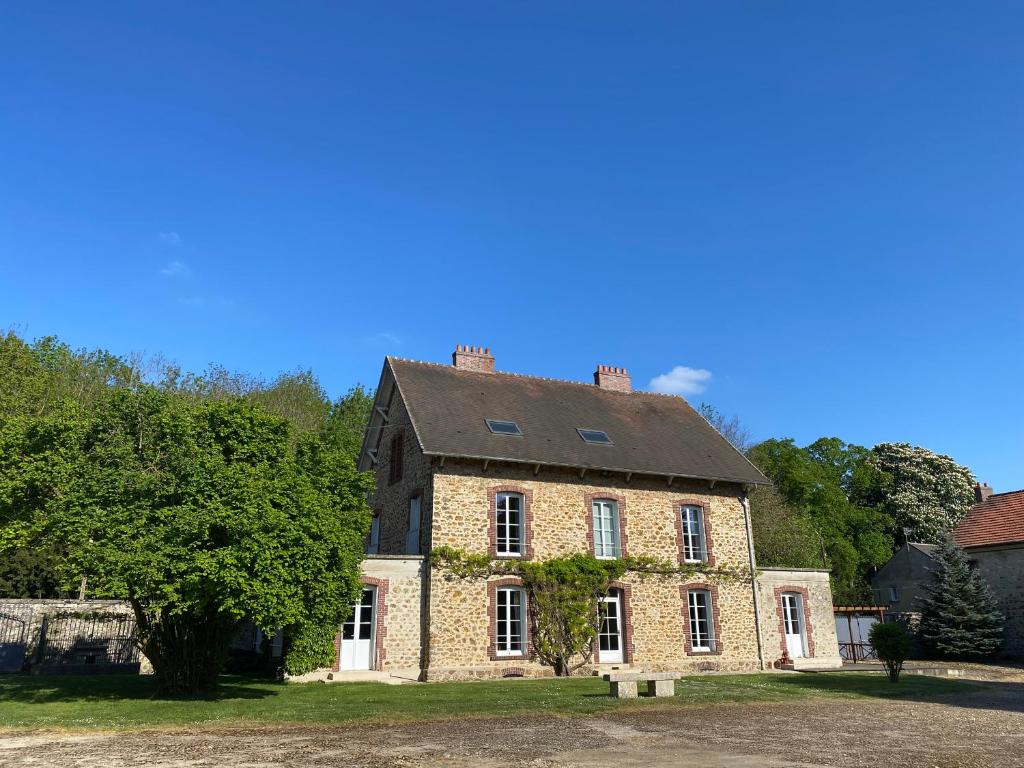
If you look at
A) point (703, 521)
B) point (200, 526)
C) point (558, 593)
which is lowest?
point (558, 593)

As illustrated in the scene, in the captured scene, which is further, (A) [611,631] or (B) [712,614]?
(B) [712,614]

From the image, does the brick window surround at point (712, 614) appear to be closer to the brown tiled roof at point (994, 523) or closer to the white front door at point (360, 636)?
the white front door at point (360, 636)

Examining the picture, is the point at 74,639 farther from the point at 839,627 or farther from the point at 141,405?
the point at 839,627

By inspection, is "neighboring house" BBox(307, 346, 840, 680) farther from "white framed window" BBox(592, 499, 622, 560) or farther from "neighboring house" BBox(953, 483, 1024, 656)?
"neighboring house" BBox(953, 483, 1024, 656)

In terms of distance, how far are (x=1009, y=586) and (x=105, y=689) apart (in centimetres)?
2686

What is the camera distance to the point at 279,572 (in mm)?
11227

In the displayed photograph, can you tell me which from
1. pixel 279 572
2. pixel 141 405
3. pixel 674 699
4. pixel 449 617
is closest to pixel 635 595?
pixel 449 617

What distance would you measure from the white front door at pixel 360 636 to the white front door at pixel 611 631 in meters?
5.58

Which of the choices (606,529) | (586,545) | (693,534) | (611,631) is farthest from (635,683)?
(693,534)

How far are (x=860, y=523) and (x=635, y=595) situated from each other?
101ft

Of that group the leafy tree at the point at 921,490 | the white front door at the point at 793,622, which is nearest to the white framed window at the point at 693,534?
the white front door at the point at 793,622

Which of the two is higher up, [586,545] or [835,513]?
[835,513]

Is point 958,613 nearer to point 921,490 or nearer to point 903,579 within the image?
point 903,579

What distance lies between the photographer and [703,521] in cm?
1969
